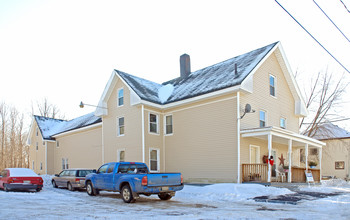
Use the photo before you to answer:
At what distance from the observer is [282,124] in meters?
22.7

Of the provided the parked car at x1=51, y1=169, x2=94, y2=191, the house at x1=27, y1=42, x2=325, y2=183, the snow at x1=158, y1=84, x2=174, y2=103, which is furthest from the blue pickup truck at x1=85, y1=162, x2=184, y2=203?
the snow at x1=158, y1=84, x2=174, y2=103

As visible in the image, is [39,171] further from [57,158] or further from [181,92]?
[181,92]

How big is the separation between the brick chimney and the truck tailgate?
565 inches

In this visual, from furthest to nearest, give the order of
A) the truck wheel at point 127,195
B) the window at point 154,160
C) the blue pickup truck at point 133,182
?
the window at point 154,160 → the truck wheel at point 127,195 → the blue pickup truck at point 133,182

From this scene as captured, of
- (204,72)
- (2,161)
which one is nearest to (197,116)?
(204,72)

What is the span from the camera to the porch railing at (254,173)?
17297 millimetres

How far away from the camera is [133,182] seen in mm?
11695

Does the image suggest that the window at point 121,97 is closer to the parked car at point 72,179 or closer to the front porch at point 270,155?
the parked car at point 72,179

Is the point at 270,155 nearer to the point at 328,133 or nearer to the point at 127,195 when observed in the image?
the point at 127,195

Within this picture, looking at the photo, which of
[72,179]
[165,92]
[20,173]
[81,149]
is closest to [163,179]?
[72,179]

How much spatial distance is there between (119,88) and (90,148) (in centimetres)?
653

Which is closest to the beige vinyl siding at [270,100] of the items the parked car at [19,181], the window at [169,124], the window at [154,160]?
the window at [169,124]

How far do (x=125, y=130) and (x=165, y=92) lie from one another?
4097 millimetres

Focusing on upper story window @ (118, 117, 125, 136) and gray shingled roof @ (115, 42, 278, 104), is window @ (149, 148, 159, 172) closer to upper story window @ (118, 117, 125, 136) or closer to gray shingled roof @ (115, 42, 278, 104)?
upper story window @ (118, 117, 125, 136)
